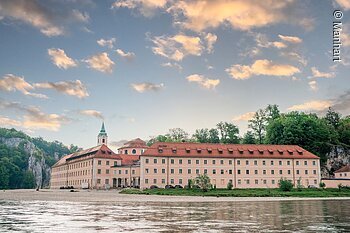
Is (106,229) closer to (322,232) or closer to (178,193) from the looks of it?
(322,232)

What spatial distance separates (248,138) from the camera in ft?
433

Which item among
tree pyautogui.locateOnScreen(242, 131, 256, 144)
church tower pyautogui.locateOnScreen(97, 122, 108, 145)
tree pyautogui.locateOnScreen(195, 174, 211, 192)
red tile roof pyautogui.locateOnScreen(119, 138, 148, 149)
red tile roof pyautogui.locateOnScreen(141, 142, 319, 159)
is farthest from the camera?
church tower pyautogui.locateOnScreen(97, 122, 108, 145)

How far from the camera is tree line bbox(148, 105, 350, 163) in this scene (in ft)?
373

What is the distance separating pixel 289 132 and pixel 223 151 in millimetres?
25889

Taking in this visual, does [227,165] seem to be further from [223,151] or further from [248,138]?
[248,138]

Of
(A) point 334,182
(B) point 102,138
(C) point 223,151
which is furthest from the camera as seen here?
(B) point 102,138

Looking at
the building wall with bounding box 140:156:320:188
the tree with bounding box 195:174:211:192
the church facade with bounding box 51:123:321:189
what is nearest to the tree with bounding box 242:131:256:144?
the church facade with bounding box 51:123:321:189

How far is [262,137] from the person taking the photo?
132750mm

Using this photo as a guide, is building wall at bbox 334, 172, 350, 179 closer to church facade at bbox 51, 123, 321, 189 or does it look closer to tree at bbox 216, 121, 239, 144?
church facade at bbox 51, 123, 321, 189

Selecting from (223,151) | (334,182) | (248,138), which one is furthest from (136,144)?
(334,182)

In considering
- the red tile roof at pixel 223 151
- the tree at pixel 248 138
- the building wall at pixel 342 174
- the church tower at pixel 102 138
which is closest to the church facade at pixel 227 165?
the red tile roof at pixel 223 151

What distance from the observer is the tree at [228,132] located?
135 m

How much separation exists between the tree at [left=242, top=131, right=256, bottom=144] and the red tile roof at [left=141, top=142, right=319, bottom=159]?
3115 centimetres

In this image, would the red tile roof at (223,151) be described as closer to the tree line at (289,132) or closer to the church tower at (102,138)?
the tree line at (289,132)
